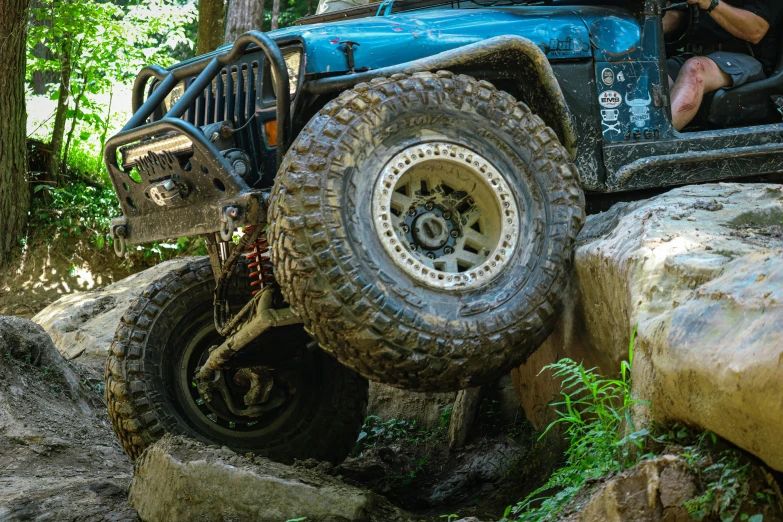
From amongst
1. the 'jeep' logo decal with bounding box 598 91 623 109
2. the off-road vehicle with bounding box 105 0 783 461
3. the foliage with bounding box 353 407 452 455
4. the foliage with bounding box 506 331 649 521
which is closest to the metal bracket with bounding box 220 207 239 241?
the off-road vehicle with bounding box 105 0 783 461

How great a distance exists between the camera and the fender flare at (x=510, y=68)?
3777 mm

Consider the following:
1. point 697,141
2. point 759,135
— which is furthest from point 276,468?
point 759,135

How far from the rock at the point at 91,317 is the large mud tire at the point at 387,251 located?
4.33 m

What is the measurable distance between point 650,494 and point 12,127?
904cm

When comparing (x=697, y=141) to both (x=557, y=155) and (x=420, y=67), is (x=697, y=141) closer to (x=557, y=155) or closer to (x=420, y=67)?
(x=557, y=155)

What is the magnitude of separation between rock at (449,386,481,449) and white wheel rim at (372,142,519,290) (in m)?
1.56

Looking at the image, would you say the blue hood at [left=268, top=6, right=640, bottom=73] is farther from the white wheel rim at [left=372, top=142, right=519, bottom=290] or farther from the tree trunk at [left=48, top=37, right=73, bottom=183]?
the tree trunk at [left=48, top=37, right=73, bottom=183]

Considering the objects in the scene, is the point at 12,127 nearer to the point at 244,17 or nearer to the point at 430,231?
the point at 244,17

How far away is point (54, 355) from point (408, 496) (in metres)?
2.75

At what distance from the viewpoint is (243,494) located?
11.2 feet

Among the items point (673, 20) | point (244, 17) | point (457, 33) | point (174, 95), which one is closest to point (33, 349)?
point (174, 95)

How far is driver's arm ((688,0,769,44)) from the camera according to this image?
15.2ft

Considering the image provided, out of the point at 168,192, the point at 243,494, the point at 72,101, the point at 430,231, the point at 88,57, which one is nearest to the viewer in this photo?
the point at 243,494

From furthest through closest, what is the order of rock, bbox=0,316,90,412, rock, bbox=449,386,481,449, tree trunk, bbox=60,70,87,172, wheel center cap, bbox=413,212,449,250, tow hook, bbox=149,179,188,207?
1. tree trunk, bbox=60,70,87,172
2. rock, bbox=0,316,90,412
3. rock, bbox=449,386,481,449
4. tow hook, bbox=149,179,188,207
5. wheel center cap, bbox=413,212,449,250
